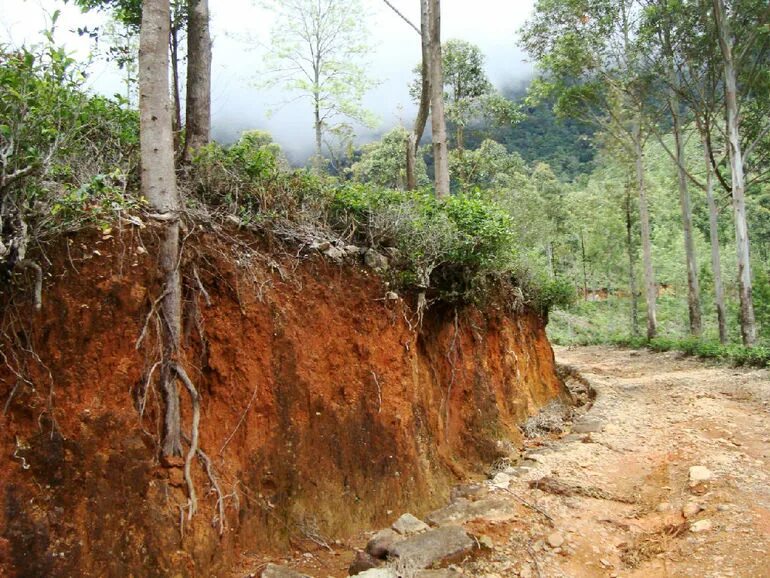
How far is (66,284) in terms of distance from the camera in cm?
381

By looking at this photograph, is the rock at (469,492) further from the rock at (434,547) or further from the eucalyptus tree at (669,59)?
the eucalyptus tree at (669,59)

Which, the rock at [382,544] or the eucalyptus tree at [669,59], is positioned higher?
the eucalyptus tree at [669,59]

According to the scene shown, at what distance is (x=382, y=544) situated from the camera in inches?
187

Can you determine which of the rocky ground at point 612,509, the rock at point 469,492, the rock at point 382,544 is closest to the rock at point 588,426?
the rocky ground at point 612,509

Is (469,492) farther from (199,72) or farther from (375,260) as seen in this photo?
(199,72)

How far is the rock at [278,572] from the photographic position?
13.5ft

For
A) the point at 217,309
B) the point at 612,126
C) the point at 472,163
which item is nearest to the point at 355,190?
the point at 217,309

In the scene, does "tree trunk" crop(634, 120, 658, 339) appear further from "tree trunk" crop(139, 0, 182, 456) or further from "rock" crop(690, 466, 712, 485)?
"tree trunk" crop(139, 0, 182, 456)

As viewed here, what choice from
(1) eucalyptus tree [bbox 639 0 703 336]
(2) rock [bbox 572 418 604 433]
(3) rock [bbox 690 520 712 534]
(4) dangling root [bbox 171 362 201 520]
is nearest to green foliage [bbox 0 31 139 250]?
(4) dangling root [bbox 171 362 201 520]

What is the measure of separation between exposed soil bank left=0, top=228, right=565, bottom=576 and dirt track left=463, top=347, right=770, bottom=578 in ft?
4.32

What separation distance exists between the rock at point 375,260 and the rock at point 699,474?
444 cm

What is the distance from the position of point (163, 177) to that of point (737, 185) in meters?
17.3

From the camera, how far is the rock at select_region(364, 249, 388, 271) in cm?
652

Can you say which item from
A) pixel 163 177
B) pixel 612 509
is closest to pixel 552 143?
pixel 612 509
